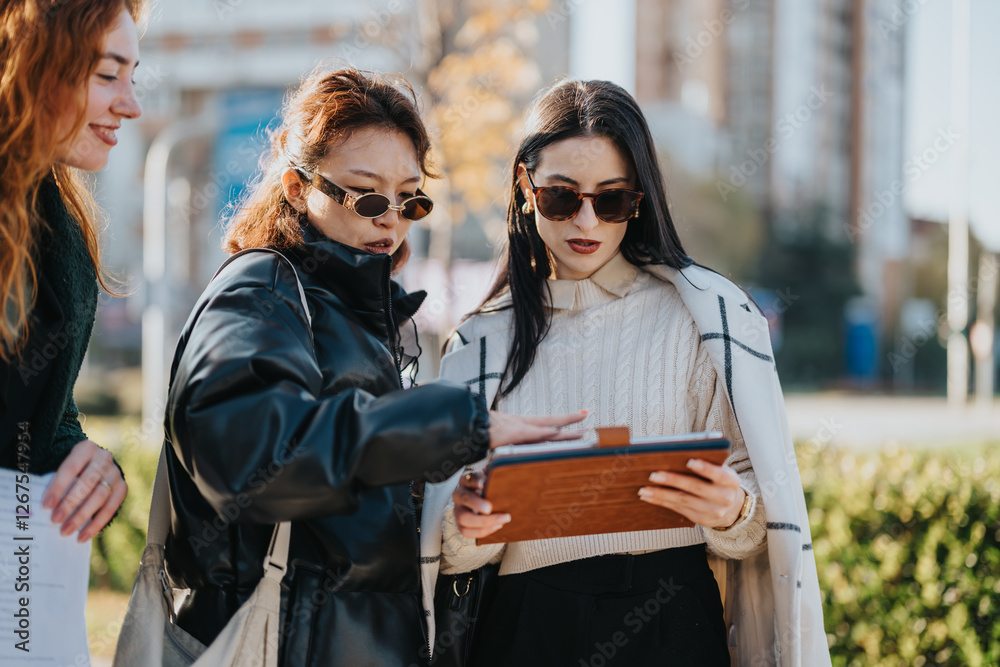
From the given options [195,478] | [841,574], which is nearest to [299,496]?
[195,478]

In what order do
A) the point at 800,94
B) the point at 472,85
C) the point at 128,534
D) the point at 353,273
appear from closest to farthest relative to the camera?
1. the point at 353,273
2. the point at 128,534
3. the point at 472,85
4. the point at 800,94

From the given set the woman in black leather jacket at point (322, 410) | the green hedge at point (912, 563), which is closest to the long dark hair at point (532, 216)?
the woman in black leather jacket at point (322, 410)

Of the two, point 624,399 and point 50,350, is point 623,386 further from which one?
point 50,350

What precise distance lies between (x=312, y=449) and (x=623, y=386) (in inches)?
42.7

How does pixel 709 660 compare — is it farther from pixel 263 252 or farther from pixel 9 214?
pixel 9 214

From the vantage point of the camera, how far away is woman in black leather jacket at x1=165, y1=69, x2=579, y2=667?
1478 millimetres

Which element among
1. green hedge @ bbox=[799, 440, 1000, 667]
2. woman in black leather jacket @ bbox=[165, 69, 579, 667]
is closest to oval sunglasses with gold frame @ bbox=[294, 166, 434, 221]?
woman in black leather jacket @ bbox=[165, 69, 579, 667]

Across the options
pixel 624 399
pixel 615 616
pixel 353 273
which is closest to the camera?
pixel 353 273

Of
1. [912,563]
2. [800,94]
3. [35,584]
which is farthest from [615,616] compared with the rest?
[800,94]

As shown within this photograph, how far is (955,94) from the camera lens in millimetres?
14258

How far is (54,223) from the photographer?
1.78m

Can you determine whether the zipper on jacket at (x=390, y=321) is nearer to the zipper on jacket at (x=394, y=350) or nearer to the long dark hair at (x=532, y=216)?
the zipper on jacket at (x=394, y=350)

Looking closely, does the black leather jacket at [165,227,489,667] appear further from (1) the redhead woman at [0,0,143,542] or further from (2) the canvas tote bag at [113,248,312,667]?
(1) the redhead woman at [0,0,143,542]

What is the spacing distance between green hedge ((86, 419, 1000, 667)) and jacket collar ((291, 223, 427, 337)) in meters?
2.98
